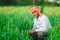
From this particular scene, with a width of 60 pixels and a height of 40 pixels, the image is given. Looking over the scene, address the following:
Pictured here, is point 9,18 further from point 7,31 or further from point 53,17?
point 53,17

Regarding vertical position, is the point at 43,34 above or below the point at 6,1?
below

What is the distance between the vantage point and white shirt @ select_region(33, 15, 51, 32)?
133 inches

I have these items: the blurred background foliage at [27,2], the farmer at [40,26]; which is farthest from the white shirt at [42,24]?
the blurred background foliage at [27,2]

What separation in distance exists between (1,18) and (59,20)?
0.71 metres

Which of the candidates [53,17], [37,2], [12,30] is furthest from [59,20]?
[12,30]

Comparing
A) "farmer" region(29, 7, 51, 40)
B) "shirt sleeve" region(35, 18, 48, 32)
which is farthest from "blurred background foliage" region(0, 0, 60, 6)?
"shirt sleeve" region(35, 18, 48, 32)

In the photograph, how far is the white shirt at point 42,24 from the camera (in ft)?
11.1

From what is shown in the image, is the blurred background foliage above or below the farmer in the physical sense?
above

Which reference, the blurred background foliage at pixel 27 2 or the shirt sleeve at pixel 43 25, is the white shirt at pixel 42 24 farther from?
the blurred background foliage at pixel 27 2

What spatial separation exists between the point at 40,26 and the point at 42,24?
1.4 inches

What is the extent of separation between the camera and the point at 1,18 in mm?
3471

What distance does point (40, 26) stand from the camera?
339cm

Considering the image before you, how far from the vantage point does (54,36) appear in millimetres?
3346

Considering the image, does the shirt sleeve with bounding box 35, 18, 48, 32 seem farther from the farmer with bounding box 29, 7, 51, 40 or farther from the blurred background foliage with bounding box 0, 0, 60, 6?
the blurred background foliage with bounding box 0, 0, 60, 6
